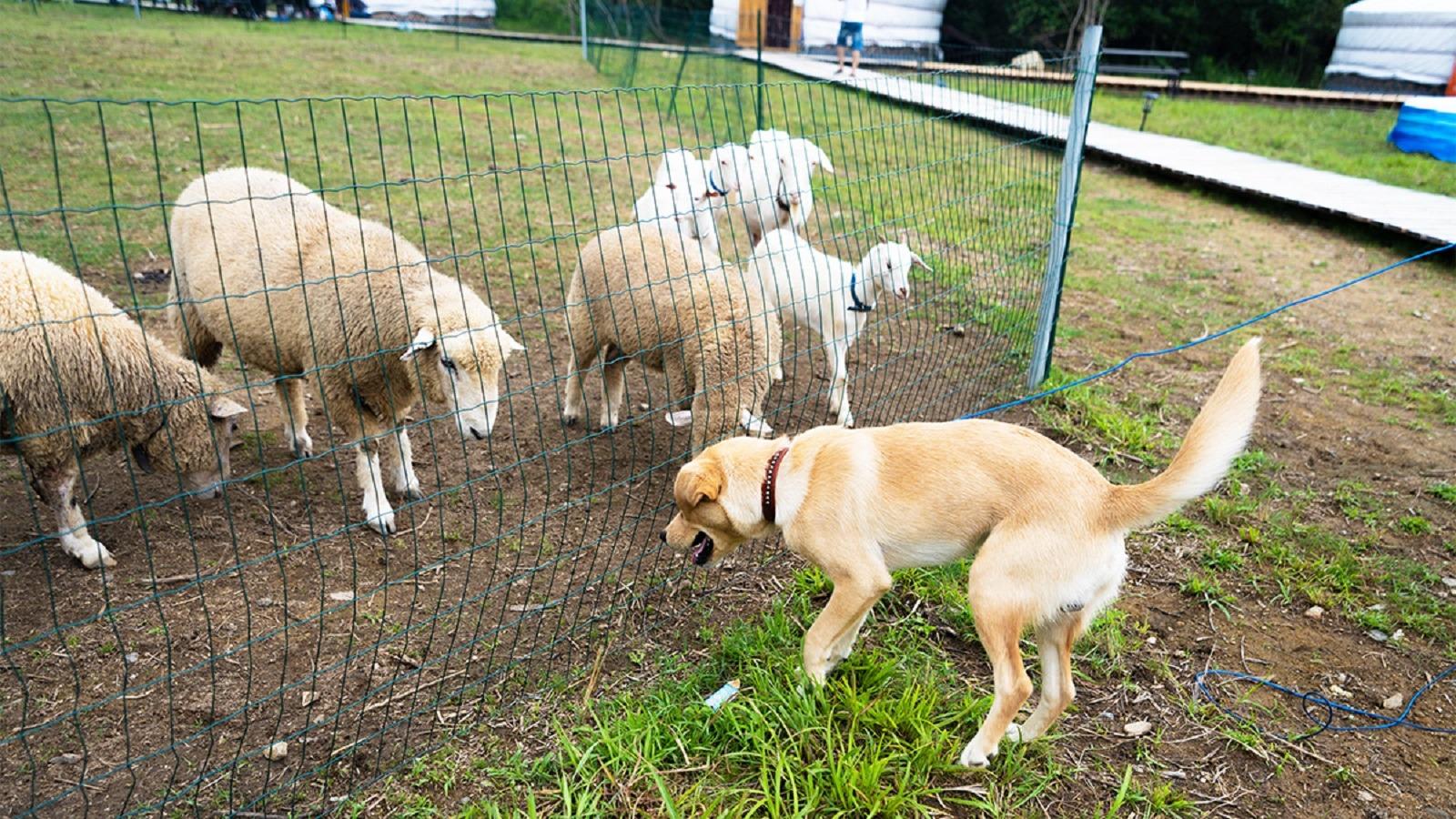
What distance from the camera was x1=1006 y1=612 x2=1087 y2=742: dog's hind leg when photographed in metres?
3.37

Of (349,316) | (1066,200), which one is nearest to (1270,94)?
(1066,200)

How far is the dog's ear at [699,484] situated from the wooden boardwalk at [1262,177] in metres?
5.29

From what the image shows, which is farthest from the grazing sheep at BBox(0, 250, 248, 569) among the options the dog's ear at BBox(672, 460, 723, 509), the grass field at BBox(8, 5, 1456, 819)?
the dog's ear at BBox(672, 460, 723, 509)

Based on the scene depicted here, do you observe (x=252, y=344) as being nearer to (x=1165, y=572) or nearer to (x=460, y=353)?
(x=460, y=353)

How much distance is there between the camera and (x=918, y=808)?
3.20 metres

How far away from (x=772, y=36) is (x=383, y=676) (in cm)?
3106

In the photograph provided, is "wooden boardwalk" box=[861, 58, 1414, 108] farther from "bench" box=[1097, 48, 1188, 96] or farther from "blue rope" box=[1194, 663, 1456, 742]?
"blue rope" box=[1194, 663, 1456, 742]

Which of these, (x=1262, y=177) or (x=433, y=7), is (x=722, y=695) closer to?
(x=1262, y=177)

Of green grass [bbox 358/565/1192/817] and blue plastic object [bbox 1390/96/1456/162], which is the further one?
blue plastic object [bbox 1390/96/1456/162]

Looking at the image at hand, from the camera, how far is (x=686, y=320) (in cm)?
A: 501

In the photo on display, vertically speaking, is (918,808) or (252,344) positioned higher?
(252,344)

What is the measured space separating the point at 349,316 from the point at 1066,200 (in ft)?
15.2

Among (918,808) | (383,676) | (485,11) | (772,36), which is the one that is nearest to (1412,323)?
(918,808)

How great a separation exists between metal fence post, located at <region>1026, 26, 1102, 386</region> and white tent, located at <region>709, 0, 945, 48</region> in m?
22.5
